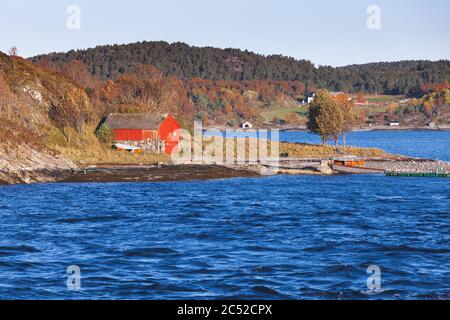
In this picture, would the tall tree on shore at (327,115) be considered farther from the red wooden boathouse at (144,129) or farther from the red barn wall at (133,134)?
the red barn wall at (133,134)

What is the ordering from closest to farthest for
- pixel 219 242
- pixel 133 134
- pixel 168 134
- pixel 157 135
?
1. pixel 219 242
2. pixel 157 135
3. pixel 133 134
4. pixel 168 134

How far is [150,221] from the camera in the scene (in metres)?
47.2

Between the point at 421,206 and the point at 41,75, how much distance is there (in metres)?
53.5

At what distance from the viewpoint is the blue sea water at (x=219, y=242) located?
2798 centimetres

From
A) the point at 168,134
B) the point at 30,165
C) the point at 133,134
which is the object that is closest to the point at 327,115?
the point at 168,134

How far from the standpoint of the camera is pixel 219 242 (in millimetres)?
39062

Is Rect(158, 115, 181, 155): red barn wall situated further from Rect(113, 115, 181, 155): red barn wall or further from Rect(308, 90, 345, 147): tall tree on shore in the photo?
Rect(308, 90, 345, 147): tall tree on shore

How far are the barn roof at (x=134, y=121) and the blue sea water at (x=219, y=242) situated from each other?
2641cm

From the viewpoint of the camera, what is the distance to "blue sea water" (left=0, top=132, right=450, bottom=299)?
91.8 feet

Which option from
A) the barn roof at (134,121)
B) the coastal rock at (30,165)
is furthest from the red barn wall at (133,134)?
the coastal rock at (30,165)

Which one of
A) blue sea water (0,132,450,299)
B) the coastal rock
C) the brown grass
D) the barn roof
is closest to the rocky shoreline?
the coastal rock

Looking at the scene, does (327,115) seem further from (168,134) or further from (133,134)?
(133,134)

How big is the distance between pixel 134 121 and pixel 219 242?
58320 mm
